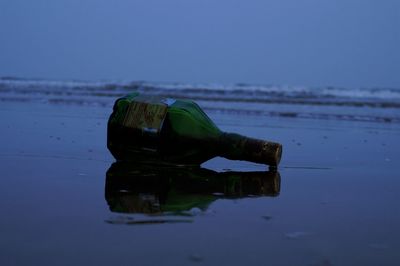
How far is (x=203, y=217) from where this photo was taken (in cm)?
202

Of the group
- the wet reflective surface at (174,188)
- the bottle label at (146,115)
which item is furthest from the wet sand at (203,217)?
the bottle label at (146,115)

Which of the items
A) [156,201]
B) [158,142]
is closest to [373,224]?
[156,201]

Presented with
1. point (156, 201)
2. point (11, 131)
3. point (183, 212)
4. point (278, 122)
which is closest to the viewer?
point (183, 212)

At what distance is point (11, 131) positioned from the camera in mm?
4984

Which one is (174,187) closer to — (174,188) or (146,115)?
(174,188)

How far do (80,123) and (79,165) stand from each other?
9.43 feet

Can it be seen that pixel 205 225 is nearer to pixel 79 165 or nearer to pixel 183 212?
pixel 183 212

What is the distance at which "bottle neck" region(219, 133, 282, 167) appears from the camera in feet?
9.99

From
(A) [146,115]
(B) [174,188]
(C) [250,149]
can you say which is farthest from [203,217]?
(A) [146,115]

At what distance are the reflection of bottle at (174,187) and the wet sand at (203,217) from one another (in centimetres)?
2

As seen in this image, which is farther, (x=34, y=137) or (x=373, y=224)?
(x=34, y=137)

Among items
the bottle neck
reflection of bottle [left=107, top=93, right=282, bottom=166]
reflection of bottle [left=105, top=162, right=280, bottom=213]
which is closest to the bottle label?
reflection of bottle [left=107, top=93, right=282, bottom=166]

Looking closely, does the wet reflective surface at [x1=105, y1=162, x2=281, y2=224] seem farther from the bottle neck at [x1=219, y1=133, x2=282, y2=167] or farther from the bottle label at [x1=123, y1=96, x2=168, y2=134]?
the bottle label at [x1=123, y1=96, x2=168, y2=134]

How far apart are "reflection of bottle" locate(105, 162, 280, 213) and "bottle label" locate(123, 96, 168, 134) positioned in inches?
9.2
